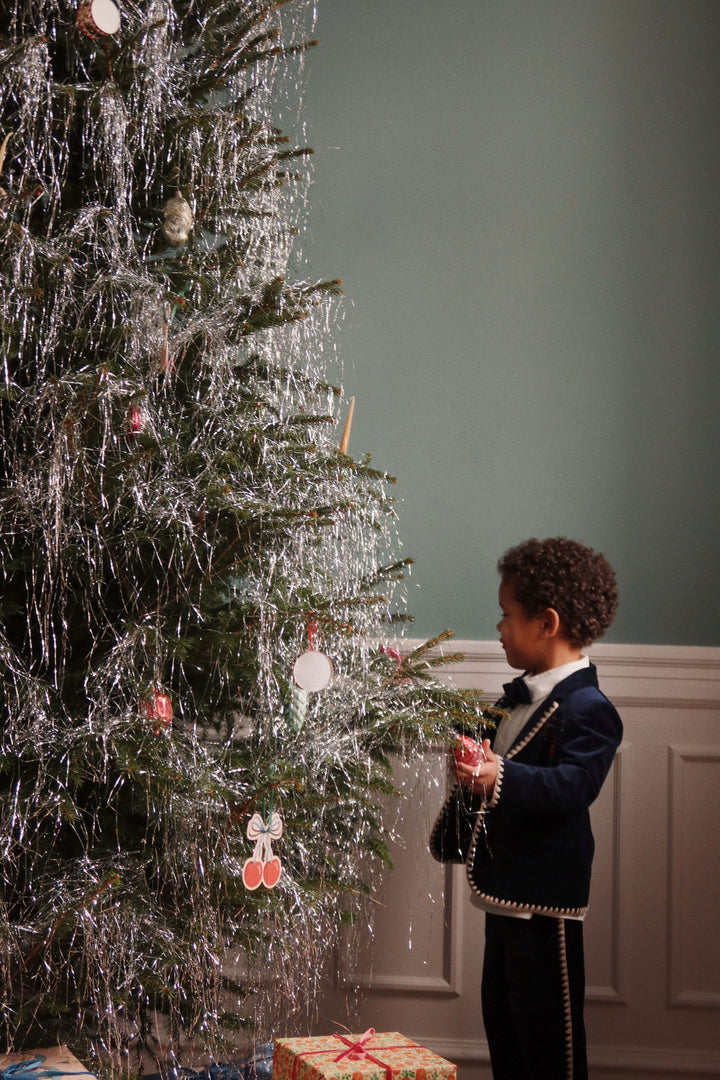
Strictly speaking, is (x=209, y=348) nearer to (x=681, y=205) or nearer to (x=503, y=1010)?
(x=503, y=1010)

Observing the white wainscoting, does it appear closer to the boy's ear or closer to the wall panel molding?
the wall panel molding

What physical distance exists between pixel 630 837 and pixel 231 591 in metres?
1.16

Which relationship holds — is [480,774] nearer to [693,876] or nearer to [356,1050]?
[356,1050]

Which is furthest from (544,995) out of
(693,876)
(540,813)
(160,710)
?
(160,710)

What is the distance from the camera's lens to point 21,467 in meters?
1.23

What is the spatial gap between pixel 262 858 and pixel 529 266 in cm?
150

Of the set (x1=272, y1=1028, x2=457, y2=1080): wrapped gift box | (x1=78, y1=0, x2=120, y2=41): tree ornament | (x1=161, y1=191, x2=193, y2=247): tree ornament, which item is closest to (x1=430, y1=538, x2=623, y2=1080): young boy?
(x1=272, y1=1028, x2=457, y2=1080): wrapped gift box

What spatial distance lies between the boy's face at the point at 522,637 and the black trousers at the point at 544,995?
16.3 inches

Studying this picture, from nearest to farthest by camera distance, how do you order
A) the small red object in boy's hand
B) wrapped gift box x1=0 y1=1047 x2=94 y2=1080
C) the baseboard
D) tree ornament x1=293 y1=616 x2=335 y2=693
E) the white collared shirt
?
wrapped gift box x1=0 y1=1047 x2=94 y2=1080
tree ornament x1=293 y1=616 x2=335 y2=693
the small red object in boy's hand
the white collared shirt
the baseboard

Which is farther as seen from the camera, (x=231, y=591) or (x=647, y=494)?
(x=647, y=494)

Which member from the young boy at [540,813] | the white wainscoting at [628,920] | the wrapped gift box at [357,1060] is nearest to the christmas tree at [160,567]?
the wrapped gift box at [357,1060]

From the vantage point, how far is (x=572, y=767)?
154 centimetres

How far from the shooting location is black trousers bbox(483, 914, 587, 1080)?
1524 millimetres

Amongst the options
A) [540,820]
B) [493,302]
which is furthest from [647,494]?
[540,820]
